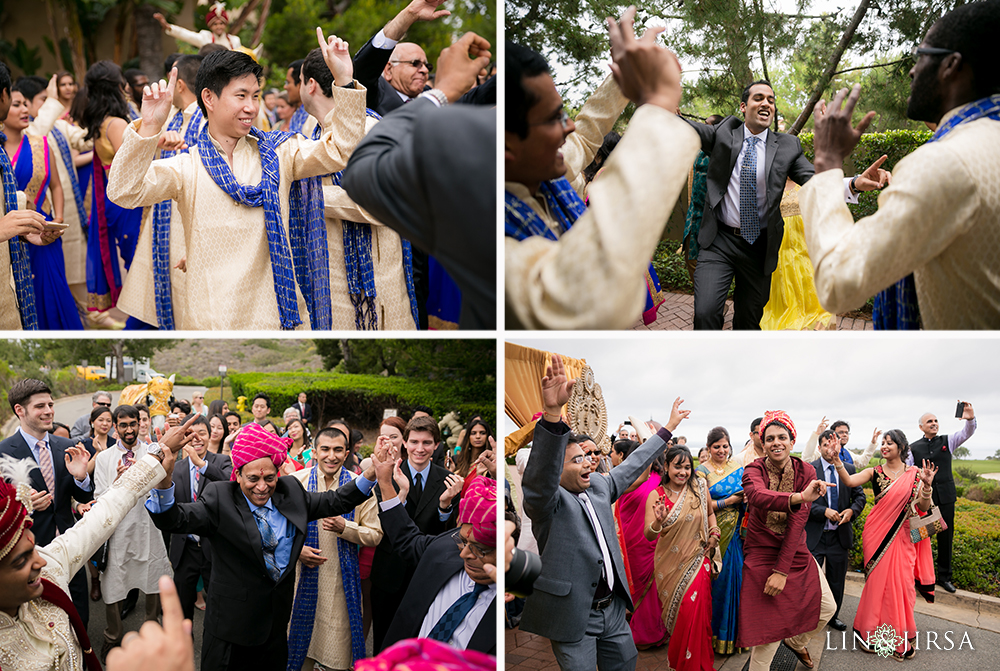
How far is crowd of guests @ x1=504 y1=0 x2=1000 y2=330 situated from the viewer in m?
1.18

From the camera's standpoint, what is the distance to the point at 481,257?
1.25 m

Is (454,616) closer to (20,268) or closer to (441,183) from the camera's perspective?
(441,183)

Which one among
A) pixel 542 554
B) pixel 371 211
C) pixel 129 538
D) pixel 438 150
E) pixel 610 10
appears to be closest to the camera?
pixel 438 150

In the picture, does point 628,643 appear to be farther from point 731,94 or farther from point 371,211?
point 731,94

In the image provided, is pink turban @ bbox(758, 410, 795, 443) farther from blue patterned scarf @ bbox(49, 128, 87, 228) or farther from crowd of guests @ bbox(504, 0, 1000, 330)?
blue patterned scarf @ bbox(49, 128, 87, 228)

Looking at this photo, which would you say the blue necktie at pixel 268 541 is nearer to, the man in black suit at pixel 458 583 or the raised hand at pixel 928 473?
the man in black suit at pixel 458 583

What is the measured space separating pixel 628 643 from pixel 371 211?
1874 millimetres

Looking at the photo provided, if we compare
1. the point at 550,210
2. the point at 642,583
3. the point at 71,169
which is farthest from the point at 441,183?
the point at 71,169

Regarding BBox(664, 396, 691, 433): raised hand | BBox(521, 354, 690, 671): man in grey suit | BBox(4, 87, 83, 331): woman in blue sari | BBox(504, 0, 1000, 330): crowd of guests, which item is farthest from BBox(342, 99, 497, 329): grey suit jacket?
BBox(4, 87, 83, 331): woman in blue sari

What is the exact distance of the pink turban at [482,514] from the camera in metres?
2.16

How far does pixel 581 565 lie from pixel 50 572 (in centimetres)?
156

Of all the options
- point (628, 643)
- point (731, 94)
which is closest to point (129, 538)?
point (628, 643)

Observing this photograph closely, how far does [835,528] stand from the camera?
3533 mm

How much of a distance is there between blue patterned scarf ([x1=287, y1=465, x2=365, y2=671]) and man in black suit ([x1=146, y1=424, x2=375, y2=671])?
409 millimetres
